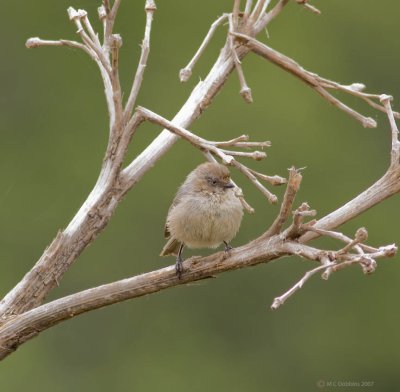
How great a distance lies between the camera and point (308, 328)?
18.4m

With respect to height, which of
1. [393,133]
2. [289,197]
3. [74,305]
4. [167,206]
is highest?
[393,133]

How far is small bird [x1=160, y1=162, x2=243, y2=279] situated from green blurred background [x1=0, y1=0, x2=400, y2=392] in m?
8.13

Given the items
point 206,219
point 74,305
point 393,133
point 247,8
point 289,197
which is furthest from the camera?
point 206,219

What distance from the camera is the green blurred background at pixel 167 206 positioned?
16.9 metres

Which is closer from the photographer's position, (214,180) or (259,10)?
(259,10)

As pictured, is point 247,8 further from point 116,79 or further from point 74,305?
point 74,305

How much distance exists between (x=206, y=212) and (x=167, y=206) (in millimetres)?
9365

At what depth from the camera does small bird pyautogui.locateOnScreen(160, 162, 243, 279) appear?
7.43 meters

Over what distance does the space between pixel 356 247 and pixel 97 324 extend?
42.5ft

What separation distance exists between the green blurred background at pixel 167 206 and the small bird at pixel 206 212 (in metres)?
8.13

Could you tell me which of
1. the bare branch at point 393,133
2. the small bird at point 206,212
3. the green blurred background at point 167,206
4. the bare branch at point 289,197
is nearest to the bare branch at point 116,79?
the bare branch at point 289,197

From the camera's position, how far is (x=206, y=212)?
749 centimetres

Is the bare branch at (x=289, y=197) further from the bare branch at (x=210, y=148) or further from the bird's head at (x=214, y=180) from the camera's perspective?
the bird's head at (x=214, y=180)

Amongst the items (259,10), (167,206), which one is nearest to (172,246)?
(259,10)
